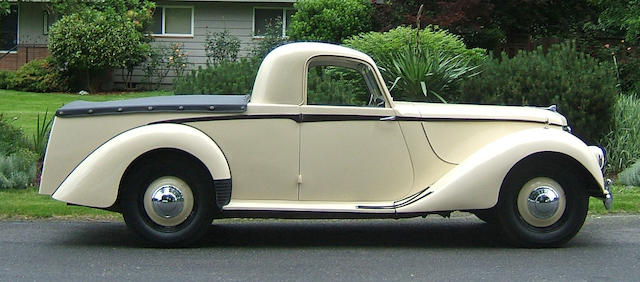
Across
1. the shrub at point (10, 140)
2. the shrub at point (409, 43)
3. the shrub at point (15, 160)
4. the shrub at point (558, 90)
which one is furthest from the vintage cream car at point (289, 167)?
the shrub at point (409, 43)

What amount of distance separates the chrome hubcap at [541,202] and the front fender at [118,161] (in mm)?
2500

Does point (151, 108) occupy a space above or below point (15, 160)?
above

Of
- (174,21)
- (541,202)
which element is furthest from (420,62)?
(174,21)

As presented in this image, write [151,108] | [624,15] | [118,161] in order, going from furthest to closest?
[624,15] → [151,108] → [118,161]

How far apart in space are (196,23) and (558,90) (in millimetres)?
13962

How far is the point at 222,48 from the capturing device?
22203 millimetres

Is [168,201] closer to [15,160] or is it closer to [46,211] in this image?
[46,211]

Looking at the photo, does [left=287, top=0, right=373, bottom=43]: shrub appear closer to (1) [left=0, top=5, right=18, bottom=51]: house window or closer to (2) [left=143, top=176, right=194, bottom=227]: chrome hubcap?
(1) [left=0, top=5, right=18, bottom=51]: house window

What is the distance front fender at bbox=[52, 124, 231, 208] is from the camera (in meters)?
6.75

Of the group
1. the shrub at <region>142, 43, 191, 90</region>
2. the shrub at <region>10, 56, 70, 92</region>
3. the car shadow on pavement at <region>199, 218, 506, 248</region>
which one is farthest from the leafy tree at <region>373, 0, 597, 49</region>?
the car shadow on pavement at <region>199, 218, 506, 248</region>

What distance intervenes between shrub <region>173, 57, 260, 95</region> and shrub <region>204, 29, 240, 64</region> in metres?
10.1

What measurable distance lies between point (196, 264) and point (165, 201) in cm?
69

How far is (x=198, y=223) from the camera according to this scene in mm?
6875

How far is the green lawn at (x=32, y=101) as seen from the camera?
15.7m
